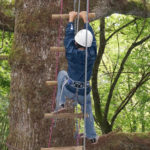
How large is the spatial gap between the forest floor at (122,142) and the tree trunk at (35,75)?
90cm

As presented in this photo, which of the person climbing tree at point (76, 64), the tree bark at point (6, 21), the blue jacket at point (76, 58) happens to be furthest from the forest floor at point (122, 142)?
the tree bark at point (6, 21)

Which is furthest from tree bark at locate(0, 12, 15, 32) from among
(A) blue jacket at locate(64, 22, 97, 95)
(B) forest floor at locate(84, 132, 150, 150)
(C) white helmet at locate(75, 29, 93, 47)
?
(C) white helmet at locate(75, 29, 93, 47)

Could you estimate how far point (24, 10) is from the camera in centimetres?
448

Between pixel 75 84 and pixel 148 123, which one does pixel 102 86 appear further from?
pixel 75 84

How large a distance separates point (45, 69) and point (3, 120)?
7.68 feet

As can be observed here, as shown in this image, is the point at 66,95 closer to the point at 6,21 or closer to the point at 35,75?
the point at 35,75

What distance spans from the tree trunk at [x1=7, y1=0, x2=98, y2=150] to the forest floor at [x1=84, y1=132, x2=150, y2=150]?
2.94 ft

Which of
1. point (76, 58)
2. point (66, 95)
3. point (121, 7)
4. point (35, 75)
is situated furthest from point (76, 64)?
point (121, 7)

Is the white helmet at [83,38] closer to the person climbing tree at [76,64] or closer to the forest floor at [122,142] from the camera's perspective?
the person climbing tree at [76,64]

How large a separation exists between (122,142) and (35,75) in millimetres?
2200

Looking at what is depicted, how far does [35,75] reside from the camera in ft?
14.4

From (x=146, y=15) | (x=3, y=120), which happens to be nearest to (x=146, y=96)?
(x=146, y=15)

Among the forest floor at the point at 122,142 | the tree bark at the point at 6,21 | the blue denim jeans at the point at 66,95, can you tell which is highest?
the tree bark at the point at 6,21

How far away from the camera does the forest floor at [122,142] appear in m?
5.06
